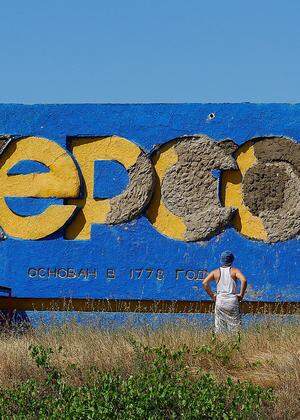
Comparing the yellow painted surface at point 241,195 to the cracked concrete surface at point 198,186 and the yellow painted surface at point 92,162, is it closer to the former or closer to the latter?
the cracked concrete surface at point 198,186

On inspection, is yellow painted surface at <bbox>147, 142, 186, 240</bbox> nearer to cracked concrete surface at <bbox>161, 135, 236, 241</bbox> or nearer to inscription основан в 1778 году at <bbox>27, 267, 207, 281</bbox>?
cracked concrete surface at <bbox>161, 135, 236, 241</bbox>

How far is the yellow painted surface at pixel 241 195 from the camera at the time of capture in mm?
17031

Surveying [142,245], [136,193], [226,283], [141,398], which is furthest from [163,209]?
[141,398]

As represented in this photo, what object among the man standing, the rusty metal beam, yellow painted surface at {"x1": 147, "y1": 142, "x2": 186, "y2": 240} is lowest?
the rusty metal beam

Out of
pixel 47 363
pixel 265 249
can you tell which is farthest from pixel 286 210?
pixel 47 363

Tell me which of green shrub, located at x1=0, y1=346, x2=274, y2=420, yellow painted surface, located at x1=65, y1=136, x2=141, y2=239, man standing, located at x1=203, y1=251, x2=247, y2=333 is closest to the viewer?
green shrub, located at x1=0, y1=346, x2=274, y2=420

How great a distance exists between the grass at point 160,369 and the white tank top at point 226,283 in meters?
0.61

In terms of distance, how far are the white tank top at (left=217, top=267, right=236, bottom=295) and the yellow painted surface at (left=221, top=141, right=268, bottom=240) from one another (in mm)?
3005

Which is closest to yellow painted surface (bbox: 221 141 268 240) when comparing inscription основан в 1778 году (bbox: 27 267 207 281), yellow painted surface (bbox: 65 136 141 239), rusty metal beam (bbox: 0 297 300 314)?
inscription основан в 1778 году (bbox: 27 267 207 281)

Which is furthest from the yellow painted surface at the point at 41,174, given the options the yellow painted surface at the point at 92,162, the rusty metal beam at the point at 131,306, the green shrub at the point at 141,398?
the green shrub at the point at 141,398

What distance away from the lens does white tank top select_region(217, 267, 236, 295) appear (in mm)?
14047

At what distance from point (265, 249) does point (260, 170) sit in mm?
1307

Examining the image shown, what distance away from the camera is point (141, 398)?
9727mm

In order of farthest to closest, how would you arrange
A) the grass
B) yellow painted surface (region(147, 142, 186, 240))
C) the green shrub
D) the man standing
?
yellow painted surface (region(147, 142, 186, 240)) → the man standing → the grass → the green shrub
